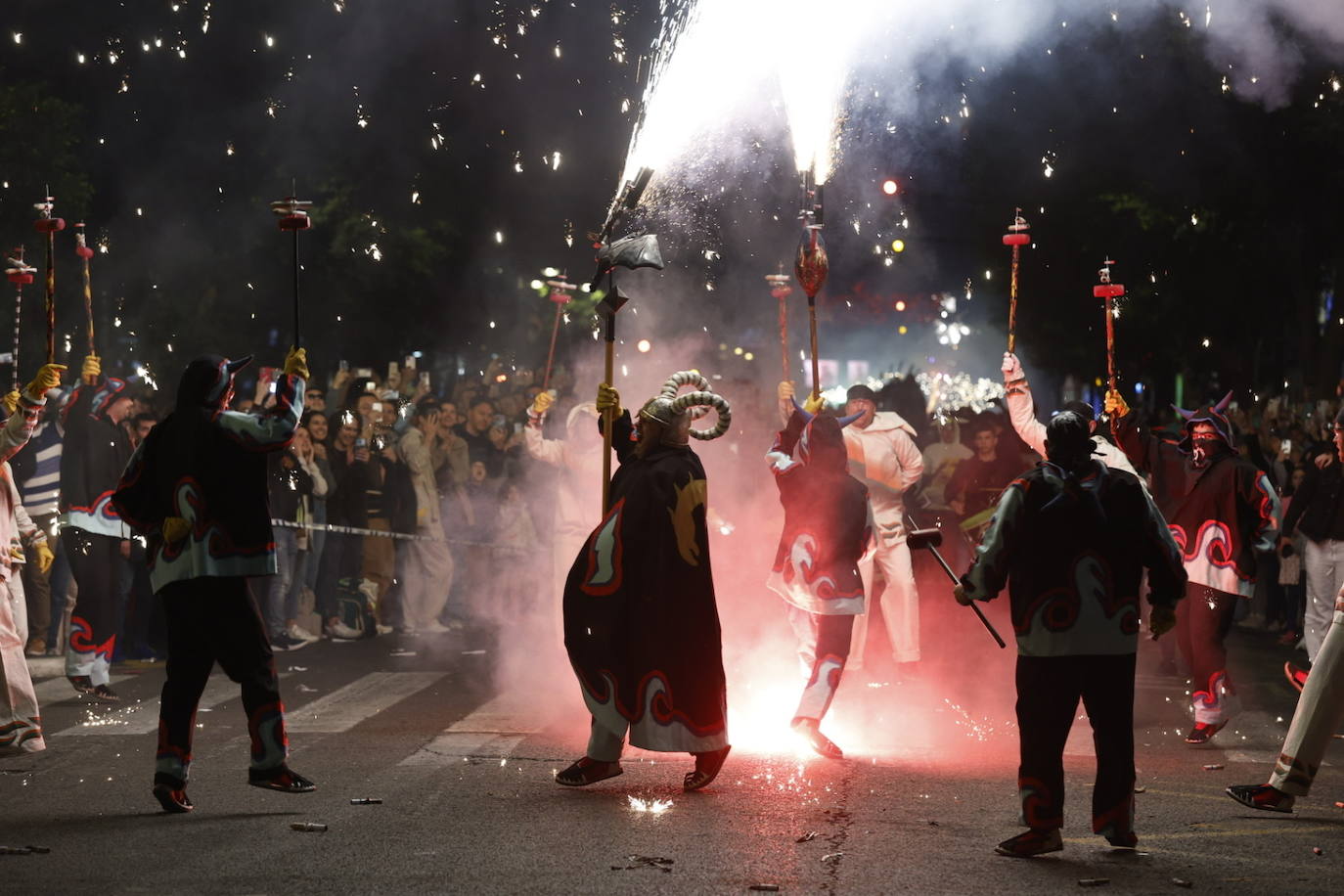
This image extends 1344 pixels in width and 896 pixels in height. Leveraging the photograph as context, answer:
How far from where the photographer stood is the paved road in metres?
5.70

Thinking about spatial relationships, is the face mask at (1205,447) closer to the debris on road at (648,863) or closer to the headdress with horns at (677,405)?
the headdress with horns at (677,405)

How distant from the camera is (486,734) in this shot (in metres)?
9.09

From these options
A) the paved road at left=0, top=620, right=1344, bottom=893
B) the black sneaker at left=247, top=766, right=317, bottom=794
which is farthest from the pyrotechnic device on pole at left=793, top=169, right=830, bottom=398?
the black sneaker at left=247, top=766, right=317, bottom=794

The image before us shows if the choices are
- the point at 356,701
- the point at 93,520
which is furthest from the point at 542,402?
the point at 93,520

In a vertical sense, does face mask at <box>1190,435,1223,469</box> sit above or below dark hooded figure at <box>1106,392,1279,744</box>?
above

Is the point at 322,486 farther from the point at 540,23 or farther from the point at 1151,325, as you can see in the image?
the point at 1151,325

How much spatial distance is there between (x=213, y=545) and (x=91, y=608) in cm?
394

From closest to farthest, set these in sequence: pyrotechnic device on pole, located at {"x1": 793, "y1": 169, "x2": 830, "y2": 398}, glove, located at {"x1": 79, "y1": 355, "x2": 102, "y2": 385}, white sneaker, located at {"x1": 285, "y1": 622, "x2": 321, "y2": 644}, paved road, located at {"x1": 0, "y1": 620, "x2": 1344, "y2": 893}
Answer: paved road, located at {"x1": 0, "y1": 620, "x2": 1344, "y2": 893}, pyrotechnic device on pole, located at {"x1": 793, "y1": 169, "x2": 830, "y2": 398}, glove, located at {"x1": 79, "y1": 355, "x2": 102, "y2": 385}, white sneaker, located at {"x1": 285, "y1": 622, "x2": 321, "y2": 644}

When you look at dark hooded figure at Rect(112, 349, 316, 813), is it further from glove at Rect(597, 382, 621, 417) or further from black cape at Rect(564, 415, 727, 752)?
glove at Rect(597, 382, 621, 417)

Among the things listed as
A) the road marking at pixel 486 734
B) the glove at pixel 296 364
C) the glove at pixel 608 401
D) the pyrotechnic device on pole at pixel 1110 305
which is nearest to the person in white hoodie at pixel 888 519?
the pyrotechnic device on pole at pixel 1110 305

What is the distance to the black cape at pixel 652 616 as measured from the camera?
741 centimetres

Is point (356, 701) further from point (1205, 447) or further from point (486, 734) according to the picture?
point (1205, 447)

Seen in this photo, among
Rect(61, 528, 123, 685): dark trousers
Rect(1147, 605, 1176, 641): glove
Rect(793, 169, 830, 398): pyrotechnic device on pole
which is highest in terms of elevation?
Rect(793, 169, 830, 398): pyrotechnic device on pole

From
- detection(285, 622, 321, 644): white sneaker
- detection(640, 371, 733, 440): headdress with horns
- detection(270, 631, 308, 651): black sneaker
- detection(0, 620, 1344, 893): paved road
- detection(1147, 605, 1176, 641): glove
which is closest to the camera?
detection(0, 620, 1344, 893): paved road
